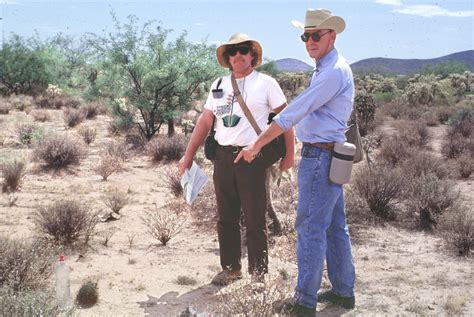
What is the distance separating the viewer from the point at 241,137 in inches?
168

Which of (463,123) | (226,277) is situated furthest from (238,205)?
(463,123)

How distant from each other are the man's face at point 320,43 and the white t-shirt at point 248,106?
568mm

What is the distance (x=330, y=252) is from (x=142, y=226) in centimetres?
327

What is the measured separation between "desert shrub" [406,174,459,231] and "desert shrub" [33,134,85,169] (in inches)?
258

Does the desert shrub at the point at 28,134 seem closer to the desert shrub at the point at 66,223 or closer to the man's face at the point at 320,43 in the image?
the desert shrub at the point at 66,223

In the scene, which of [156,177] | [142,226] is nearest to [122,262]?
[142,226]

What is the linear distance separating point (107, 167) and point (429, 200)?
5742 millimetres

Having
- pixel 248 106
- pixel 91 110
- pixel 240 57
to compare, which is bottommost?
pixel 91 110

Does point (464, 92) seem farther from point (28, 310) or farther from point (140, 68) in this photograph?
point (28, 310)

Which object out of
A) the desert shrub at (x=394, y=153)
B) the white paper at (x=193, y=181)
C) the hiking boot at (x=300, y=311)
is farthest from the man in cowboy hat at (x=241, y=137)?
the desert shrub at (x=394, y=153)

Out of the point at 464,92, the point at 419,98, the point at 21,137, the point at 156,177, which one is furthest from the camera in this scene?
the point at 464,92

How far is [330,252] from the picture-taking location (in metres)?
4.27

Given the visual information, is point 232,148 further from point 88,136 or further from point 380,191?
point 88,136

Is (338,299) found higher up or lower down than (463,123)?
lower down
